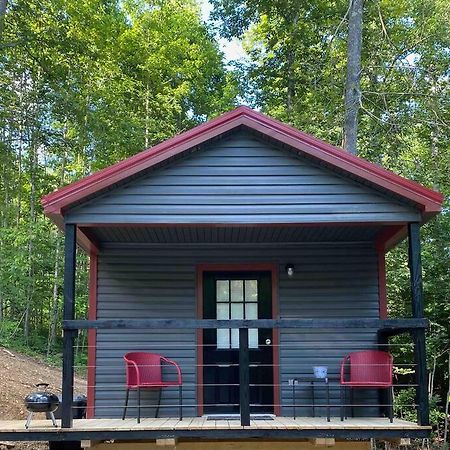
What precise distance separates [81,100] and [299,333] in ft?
29.0

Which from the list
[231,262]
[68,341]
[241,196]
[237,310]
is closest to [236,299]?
[237,310]

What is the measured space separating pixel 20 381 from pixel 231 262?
267 inches

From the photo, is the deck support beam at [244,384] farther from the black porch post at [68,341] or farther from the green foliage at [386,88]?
the green foliage at [386,88]

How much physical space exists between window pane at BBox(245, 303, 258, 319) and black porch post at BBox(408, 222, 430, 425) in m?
2.55

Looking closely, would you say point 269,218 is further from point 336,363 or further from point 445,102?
point 445,102

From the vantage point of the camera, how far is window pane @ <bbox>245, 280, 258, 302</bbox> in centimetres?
876

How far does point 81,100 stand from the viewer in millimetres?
14625

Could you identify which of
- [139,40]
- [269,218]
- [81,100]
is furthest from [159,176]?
[139,40]

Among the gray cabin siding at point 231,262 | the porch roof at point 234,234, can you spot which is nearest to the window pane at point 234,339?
the gray cabin siding at point 231,262

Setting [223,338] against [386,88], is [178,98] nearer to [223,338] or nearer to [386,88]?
[386,88]

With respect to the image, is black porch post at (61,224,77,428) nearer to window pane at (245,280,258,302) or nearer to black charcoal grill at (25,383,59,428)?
black charcoal grill at (25,383,59,428)

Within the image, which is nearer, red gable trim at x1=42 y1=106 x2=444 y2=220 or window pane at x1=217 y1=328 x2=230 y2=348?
red gable trim at x1=42 y1=106 x2=444 y2=220

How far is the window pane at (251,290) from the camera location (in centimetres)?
876

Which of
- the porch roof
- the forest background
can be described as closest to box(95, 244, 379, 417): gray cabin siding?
the porch roof
